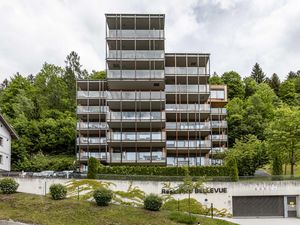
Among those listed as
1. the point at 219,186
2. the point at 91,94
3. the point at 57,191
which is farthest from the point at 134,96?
the point at 57,191

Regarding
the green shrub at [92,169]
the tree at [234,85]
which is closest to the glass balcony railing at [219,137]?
the green shrub at [92,169]

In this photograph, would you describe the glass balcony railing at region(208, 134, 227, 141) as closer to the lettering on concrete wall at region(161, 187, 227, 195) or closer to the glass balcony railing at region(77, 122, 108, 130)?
the glass balcony railing at region(77, 122, 108, 130)

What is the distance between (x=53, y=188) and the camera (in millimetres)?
39344

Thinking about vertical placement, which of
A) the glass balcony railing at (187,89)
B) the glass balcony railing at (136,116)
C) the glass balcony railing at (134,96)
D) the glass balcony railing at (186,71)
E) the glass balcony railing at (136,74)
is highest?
the glass balcony railing at (186,71)

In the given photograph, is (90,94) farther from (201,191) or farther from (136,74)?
(201,191)

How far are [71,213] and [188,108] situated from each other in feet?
95.3

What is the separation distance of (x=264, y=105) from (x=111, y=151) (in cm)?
3482

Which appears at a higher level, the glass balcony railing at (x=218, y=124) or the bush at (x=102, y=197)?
the glass balcony railing at (x=218, y=124)

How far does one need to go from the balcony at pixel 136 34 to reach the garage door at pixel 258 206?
25286mm

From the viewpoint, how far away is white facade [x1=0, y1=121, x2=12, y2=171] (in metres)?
56.3

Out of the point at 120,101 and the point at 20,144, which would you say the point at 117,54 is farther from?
the point at 20,144

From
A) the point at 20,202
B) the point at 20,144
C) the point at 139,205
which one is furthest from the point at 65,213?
the point at 20,144

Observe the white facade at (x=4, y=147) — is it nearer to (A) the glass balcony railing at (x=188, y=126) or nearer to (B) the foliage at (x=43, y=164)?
(B) the foliage at (x=43, y=164)

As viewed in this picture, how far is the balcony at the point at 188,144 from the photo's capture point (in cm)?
5959
